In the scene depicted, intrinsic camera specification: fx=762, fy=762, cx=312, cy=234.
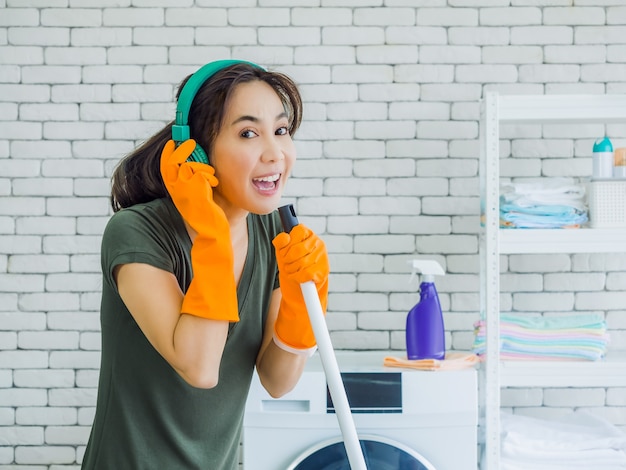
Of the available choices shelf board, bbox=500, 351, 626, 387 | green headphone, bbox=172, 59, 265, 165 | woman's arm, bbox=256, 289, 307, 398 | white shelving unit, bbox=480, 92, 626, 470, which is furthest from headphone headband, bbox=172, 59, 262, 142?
shelf board, bbox=500, 351, 626, 387

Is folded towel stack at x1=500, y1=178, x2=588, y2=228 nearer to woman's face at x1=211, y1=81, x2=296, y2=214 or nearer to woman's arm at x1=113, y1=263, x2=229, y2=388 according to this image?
woman's face at x1=211, y1=81, x2=296, y2=214

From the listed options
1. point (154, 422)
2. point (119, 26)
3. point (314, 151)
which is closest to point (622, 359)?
point (314, 151)

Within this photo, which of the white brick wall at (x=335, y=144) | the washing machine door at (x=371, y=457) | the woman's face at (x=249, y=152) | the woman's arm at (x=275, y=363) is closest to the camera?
the woman's face at (x=249, y=152)

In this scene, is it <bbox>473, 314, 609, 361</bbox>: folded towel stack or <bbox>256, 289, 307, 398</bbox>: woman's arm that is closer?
<bbox>256, 289, 307, 398</bbox>: woman's arm

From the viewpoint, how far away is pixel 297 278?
1.31 meters

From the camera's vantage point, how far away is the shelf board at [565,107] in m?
2.41

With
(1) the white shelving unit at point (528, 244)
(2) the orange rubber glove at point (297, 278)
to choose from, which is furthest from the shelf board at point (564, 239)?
(2) the orange rubber glove at point (297, 278)

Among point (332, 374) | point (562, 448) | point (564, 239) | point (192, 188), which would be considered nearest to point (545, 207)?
point (564, 239)

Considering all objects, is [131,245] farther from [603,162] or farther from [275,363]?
[603,162]

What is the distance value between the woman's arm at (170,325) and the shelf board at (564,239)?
4.71ft

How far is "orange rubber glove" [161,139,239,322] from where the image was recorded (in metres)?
1.18

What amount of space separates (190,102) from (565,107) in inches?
59.9

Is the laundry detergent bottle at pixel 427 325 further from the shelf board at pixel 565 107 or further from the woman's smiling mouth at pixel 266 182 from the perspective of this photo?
the woman's smiling mouth at pixel 266 182

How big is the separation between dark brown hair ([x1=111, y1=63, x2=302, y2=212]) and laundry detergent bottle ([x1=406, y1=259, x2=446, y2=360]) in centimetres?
114
